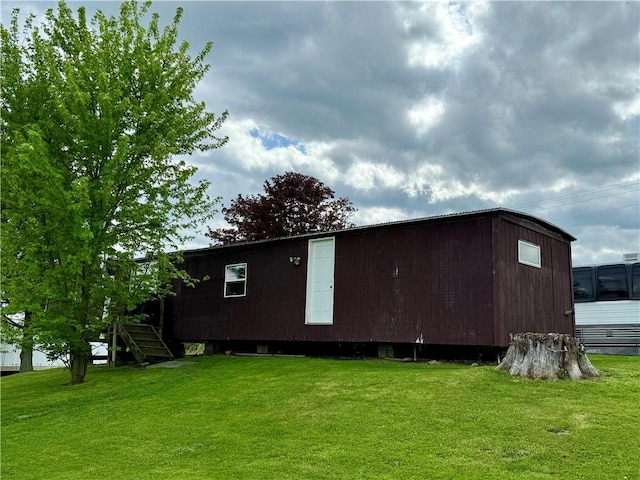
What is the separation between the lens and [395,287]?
1107 cm

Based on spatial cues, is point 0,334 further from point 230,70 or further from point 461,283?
point 461,283

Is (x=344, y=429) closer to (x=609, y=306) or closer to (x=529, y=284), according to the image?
(x=529, y=284)

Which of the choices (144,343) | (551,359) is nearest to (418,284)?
(551,359)

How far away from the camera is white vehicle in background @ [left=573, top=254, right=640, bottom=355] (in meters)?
14.9

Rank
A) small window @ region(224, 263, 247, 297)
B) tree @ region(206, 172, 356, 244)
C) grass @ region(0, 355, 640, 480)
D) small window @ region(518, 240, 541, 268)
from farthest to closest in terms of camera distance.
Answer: tree @ region(206, 172, 356, 244) → small window @ region(224, 263, 247, 297) → small window @ region(518, 240, 541, 268) → grass @ region(0, 355, 640, 480)

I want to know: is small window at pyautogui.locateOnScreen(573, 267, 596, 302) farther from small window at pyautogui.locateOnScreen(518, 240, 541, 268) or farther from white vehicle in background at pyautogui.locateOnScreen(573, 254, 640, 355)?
small window at pyautogui.locateOnScreen(518, 240, 541, 268)

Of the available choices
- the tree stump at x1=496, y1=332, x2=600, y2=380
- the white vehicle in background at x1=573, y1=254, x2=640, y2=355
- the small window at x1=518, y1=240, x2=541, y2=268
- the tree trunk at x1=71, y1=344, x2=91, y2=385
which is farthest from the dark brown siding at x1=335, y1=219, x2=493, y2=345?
the white vehicle in background at x1=573, y1=254, x2=640, y2=355

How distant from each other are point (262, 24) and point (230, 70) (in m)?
1.89

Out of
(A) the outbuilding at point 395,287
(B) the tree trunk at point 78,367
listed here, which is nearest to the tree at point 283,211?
(A) the outbuilding at point 395,287

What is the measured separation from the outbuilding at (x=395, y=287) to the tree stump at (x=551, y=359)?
1693 mm

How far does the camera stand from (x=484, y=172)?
64.8 feet

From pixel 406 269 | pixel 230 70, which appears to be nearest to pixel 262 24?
pixel 230 70

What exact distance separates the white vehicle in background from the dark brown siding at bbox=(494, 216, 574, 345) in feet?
12.1

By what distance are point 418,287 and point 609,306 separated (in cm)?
846
